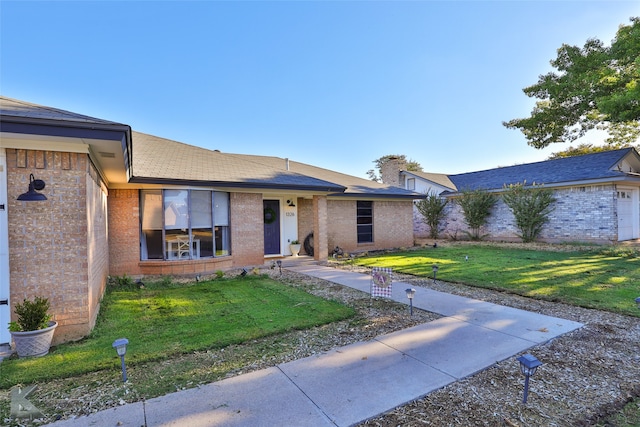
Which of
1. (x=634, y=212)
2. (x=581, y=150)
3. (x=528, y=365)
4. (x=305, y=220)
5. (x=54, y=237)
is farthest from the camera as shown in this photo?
(x=581, y=150)

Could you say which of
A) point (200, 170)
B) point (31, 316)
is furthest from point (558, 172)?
point (31, 316)

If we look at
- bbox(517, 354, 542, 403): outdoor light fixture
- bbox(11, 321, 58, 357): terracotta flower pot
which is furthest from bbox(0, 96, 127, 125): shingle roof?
bbox(517, 354, 542, 403): outdoor light fixture

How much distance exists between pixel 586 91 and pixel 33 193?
19.8 m

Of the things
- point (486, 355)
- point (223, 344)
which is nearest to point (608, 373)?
point (486, 355)

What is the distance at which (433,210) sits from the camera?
20078 millimetres

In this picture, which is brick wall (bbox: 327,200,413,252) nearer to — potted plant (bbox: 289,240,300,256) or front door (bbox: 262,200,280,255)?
potted plant (bbox: 289,240,300,256)

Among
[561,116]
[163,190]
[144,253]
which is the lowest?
[144,253]

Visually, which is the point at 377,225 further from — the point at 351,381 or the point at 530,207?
A: the point at 351,381

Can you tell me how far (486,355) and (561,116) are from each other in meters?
18.7

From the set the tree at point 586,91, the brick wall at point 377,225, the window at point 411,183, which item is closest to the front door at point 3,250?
the brick wall at point 377,225

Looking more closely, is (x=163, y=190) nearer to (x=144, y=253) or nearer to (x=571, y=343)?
(x=144, y=253)

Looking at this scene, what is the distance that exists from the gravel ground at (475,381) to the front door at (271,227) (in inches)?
295

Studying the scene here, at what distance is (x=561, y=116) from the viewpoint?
16.8m

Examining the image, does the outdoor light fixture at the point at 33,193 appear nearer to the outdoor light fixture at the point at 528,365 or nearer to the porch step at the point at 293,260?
the outdoor light fixture at the point at 528,365
